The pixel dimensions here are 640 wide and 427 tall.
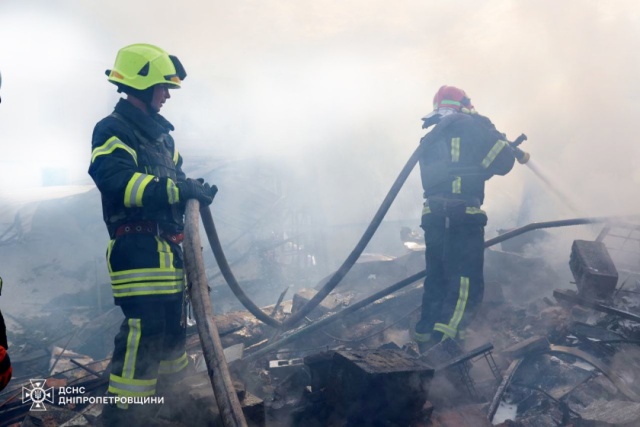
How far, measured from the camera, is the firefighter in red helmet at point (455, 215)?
4.22 metres

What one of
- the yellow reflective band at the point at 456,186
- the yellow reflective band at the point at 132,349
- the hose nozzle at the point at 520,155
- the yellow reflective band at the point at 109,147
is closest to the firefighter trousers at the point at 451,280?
the yellow reflective band at the point at 456,186

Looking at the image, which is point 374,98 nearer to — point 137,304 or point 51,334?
point 51,334

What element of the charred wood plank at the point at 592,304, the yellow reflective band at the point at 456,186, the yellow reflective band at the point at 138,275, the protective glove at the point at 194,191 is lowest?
the charred wood plank at the point at 592,304

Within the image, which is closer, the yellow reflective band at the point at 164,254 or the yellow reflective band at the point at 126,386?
the yellow reflective band at the point at 126,386

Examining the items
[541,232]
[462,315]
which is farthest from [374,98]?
[462,315]

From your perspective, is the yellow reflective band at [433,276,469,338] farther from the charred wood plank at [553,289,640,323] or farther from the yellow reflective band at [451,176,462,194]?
the charred wood plank at [553,289,640,323]

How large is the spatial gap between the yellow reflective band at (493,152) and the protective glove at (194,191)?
9.46ft

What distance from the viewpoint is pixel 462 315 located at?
411 centimetres

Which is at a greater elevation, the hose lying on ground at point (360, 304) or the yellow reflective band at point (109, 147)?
the yellow reflective band at point (109, 147)

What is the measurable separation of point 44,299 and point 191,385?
27.8ft

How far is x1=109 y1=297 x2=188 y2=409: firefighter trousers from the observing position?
104 inches

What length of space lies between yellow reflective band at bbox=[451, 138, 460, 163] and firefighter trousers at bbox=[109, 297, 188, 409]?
3119 mm

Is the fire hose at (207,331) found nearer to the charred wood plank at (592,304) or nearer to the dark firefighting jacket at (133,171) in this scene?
the dark firefighting jacket at (133,171)

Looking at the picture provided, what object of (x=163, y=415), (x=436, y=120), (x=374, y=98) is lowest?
(x=163, y=415)
